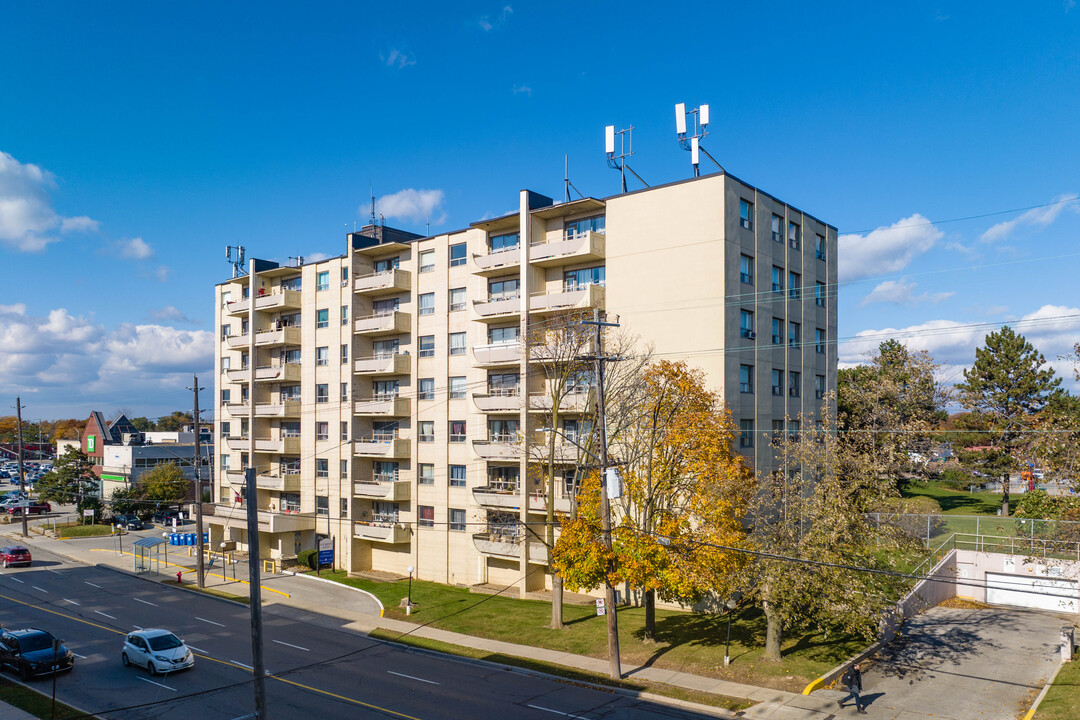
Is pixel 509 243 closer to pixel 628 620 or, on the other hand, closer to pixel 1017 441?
pixel 628 620

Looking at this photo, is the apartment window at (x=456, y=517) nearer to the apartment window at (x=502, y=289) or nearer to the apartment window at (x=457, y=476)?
the apartment window at (x=457, y=476)

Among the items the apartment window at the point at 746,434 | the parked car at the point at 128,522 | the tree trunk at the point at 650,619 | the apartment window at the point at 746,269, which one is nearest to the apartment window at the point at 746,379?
the apartment window at the point at 746,434

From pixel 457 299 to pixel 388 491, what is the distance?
46.0ft

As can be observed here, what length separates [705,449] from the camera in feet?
99.2

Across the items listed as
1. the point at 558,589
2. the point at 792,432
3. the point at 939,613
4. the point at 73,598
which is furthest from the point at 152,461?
the point at 939,613

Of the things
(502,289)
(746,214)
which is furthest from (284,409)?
(746,214)

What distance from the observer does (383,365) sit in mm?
49250

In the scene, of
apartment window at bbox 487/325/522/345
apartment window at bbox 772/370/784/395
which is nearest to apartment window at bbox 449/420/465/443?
apartment window at bbox 487/325/522/345

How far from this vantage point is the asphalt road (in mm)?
24000

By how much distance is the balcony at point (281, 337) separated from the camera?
2235 inches

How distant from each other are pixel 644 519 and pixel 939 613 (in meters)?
18.7

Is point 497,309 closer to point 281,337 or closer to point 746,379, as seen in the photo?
point 746,379

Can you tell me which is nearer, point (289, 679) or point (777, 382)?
point (289, 679)

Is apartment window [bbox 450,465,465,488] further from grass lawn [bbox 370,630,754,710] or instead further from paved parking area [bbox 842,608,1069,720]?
paved parking area [bbox 842,608,1069,720]
